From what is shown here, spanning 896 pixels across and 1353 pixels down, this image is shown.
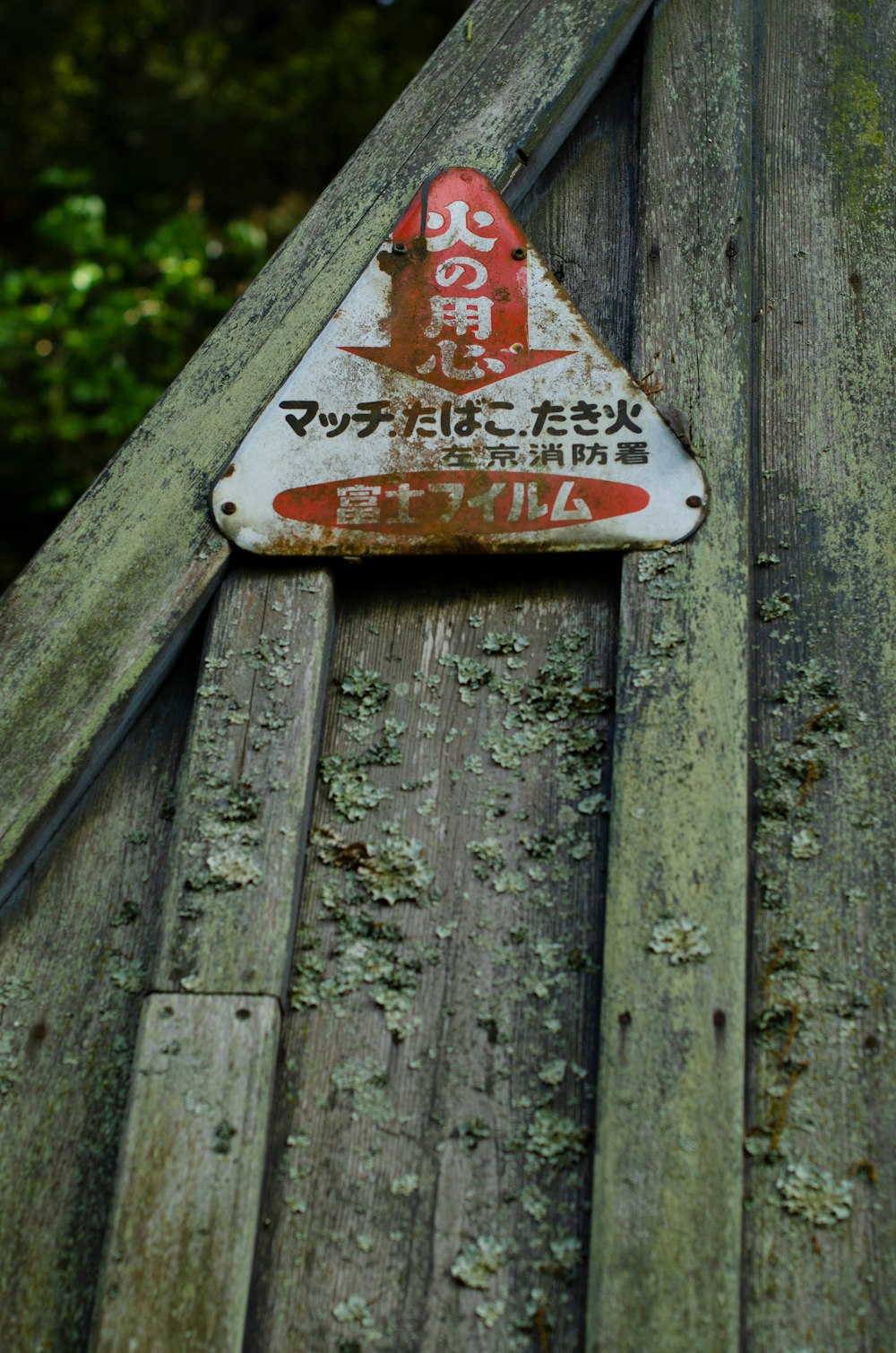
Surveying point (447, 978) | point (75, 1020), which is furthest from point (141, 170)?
point (447, 978)

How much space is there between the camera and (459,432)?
154 centimetres

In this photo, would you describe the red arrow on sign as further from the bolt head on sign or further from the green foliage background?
the green foliage background

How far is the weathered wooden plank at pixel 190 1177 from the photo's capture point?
1.12 m

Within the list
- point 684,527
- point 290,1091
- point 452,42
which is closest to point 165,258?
point 452,42

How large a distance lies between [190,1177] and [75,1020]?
0.90 feet

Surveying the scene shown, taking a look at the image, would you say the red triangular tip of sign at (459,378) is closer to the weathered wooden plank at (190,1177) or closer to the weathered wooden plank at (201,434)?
the weathered wooden plank at (201,434)

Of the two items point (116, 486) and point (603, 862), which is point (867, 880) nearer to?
point (603, 862)

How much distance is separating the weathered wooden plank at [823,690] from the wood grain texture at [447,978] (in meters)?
0.20

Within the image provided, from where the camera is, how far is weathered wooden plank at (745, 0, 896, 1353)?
1149mm

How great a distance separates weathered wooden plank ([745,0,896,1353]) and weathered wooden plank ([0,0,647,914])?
38cm

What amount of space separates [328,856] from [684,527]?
627mm

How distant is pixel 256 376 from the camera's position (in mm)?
1630

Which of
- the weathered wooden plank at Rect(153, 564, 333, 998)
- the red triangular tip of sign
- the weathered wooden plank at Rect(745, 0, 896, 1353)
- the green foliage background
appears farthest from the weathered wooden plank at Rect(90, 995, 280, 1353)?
the green foliage background

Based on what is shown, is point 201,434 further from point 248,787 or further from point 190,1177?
point 190,1177
